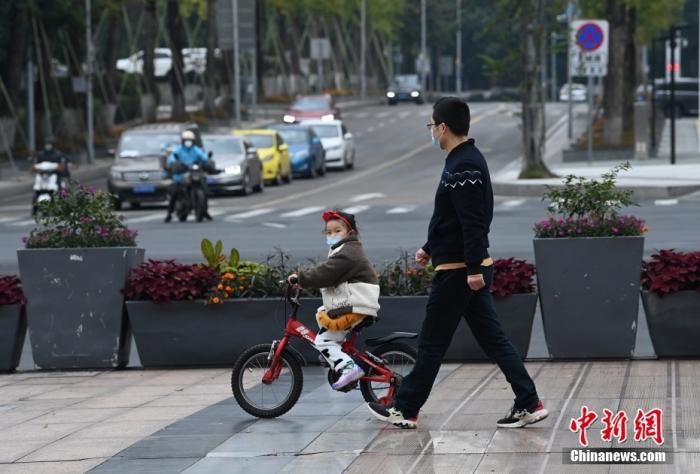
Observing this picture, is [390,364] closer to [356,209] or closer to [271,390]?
[271,390]

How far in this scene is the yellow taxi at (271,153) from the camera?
45.8 m

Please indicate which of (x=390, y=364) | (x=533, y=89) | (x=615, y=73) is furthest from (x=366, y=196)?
(x=390, y=364)

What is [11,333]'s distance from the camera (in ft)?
42.2

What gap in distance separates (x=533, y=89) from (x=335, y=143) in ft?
42.2

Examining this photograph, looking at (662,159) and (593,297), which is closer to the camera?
(593,297)

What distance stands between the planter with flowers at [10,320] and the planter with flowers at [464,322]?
2750 mm

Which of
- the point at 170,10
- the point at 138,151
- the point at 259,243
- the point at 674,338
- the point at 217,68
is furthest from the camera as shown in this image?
the point at 217,68

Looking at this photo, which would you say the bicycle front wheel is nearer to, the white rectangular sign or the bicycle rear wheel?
the bicycle rear wheel

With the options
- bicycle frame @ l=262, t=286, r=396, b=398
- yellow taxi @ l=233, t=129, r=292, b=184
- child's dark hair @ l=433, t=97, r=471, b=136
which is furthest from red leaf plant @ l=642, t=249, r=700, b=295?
yellow taxi @ l=233, t=129, r=292, b=184

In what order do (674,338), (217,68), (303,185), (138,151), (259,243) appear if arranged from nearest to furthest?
(674,338), (259,243), (138,151), (303,185), (217,68)

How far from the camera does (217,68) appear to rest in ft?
278

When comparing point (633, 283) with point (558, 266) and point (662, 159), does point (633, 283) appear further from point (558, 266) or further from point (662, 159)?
point (662, 159)

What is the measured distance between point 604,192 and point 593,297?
0.77 meters


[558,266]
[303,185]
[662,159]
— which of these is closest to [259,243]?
[558,266]
